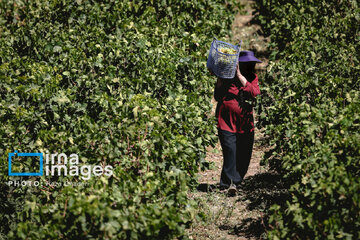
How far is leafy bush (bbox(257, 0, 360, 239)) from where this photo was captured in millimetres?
3412

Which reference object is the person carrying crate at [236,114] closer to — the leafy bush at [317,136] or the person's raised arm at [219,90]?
the person's raised arm at [219,90]

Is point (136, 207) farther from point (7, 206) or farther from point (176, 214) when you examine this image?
point (7, 206)

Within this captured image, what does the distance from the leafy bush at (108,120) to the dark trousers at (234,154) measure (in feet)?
1.48

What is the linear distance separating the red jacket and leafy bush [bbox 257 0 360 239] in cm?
27

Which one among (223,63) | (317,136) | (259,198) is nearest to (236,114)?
(223,63)

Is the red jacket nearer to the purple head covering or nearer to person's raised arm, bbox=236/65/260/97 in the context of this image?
person's raised arm, bbox=236/65/260/97

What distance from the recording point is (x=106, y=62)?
5957 mm

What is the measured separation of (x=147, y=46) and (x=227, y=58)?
1.56 metres

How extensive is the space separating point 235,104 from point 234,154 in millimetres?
633

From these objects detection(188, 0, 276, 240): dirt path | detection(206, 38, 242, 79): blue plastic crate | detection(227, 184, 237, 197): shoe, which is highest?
detection(206, 38, 242, 79): blue plastic crate

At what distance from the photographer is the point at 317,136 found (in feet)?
13.8

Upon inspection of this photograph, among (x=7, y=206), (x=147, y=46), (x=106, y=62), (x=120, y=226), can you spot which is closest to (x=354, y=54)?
(x=147, y=46)

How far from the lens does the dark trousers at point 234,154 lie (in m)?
5.57

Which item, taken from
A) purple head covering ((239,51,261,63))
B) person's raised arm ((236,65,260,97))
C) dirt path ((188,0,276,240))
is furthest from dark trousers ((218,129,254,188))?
purple head covering ((239,51,261,63))
